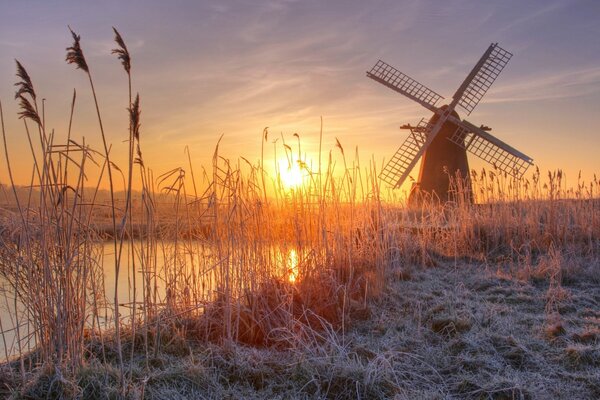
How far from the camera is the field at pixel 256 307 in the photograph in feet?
10.7

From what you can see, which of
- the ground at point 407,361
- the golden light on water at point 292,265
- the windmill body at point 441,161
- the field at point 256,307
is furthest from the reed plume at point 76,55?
the windmill body at point 441,161

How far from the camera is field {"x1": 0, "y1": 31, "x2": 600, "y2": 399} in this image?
326 cm

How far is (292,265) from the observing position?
192 inches

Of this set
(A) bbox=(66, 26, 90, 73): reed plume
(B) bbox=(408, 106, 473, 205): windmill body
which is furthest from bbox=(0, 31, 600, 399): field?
(B) bbox=(408, 106, 473, 205): windmill body

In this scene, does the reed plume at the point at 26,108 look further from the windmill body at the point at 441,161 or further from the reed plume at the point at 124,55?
the windmill body at the point at 441,161

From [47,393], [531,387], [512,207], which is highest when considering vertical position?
[512,207]

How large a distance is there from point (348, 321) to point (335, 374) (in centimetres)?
125

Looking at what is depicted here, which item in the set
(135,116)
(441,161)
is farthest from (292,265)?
(441,161)

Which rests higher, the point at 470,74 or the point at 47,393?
the point at 470,74

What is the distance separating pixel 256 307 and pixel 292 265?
0.68 m

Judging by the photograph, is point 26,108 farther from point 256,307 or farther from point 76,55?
point 256,307

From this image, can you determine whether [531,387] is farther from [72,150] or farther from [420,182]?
[420,182]

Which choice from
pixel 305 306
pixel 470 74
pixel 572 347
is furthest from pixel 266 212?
pixel 470 74

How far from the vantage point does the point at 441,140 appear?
16.1 meters
